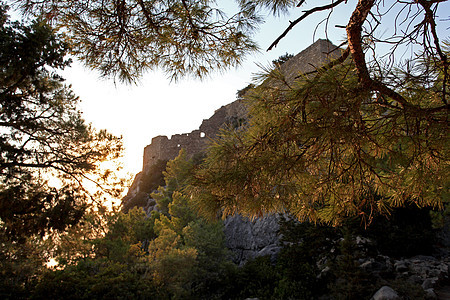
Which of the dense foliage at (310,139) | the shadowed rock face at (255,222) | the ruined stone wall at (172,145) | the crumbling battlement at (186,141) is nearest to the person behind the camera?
the dense foliage at (310,139)

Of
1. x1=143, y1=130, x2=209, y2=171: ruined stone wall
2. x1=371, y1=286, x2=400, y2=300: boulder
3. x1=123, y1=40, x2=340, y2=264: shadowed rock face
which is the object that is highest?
x1=143, y1=130, x2=209, y2=171: ruined stone wall

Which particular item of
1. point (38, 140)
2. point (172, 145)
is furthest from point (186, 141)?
point (38, 140)

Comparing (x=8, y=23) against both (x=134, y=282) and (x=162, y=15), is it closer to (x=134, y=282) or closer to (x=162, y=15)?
(x=162, y=15)

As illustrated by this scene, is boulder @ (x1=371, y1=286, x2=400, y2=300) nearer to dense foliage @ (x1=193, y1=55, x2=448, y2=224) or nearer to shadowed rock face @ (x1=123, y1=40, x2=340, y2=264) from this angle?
shadowed rock face @ (x1=123, y1=40, x2=340, y2=264)

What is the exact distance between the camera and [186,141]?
72.0 feet

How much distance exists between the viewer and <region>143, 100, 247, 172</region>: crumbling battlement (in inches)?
792

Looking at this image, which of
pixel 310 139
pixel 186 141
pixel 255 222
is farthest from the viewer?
pixel 186 141

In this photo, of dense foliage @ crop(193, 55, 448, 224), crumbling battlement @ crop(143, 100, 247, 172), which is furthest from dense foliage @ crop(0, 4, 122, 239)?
crumbling battlement @ crop(143, 100, 247, 172)

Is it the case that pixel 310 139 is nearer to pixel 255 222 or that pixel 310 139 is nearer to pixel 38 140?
pixel 38 140

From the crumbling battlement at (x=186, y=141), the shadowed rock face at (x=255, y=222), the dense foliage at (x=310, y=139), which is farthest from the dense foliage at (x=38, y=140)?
the crumbling battlement at (x=186, y=141)

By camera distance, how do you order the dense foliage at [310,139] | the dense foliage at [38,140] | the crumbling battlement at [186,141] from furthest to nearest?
the crumbling battlement at [186,141]
the dense foliage at [38,140]
the dense foliage at [310,139]

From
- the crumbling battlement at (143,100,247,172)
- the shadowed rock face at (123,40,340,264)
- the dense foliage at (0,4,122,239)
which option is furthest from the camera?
the crumbling battlement at (143,100,247,172)

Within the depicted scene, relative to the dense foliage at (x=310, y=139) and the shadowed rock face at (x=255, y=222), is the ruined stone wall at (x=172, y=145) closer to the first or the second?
the shadowed rock face at (x=255, y=222)

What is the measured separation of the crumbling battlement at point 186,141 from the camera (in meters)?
20.1
